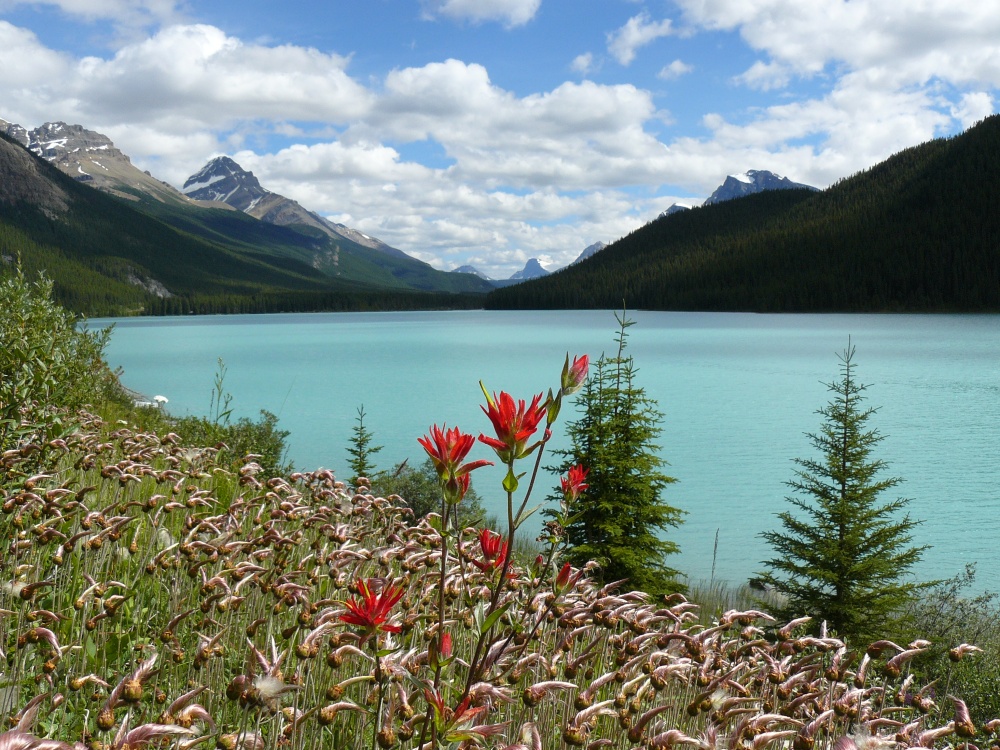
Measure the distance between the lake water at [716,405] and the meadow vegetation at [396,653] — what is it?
40.0ft

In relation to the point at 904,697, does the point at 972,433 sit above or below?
below

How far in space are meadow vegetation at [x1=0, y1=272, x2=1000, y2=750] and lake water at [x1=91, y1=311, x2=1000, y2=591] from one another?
40.0 ft

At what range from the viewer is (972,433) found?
31.2 m

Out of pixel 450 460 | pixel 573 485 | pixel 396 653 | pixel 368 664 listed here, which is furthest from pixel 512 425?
pixel 368 664

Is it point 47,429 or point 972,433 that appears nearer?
point 47,429

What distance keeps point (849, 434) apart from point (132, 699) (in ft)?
32.6

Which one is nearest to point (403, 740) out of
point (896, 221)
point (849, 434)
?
point (849, 434)

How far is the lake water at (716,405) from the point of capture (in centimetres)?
2086

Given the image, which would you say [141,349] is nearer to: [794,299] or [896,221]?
[794,299]

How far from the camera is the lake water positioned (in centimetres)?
2086

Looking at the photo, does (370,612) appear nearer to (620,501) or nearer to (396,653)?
(396,653)

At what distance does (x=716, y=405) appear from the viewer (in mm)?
40438

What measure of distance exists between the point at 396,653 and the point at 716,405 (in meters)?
39.3

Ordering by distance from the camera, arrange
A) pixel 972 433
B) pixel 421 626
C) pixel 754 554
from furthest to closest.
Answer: pixel 972 433 → pixel 754 554 → pixel 421 626
